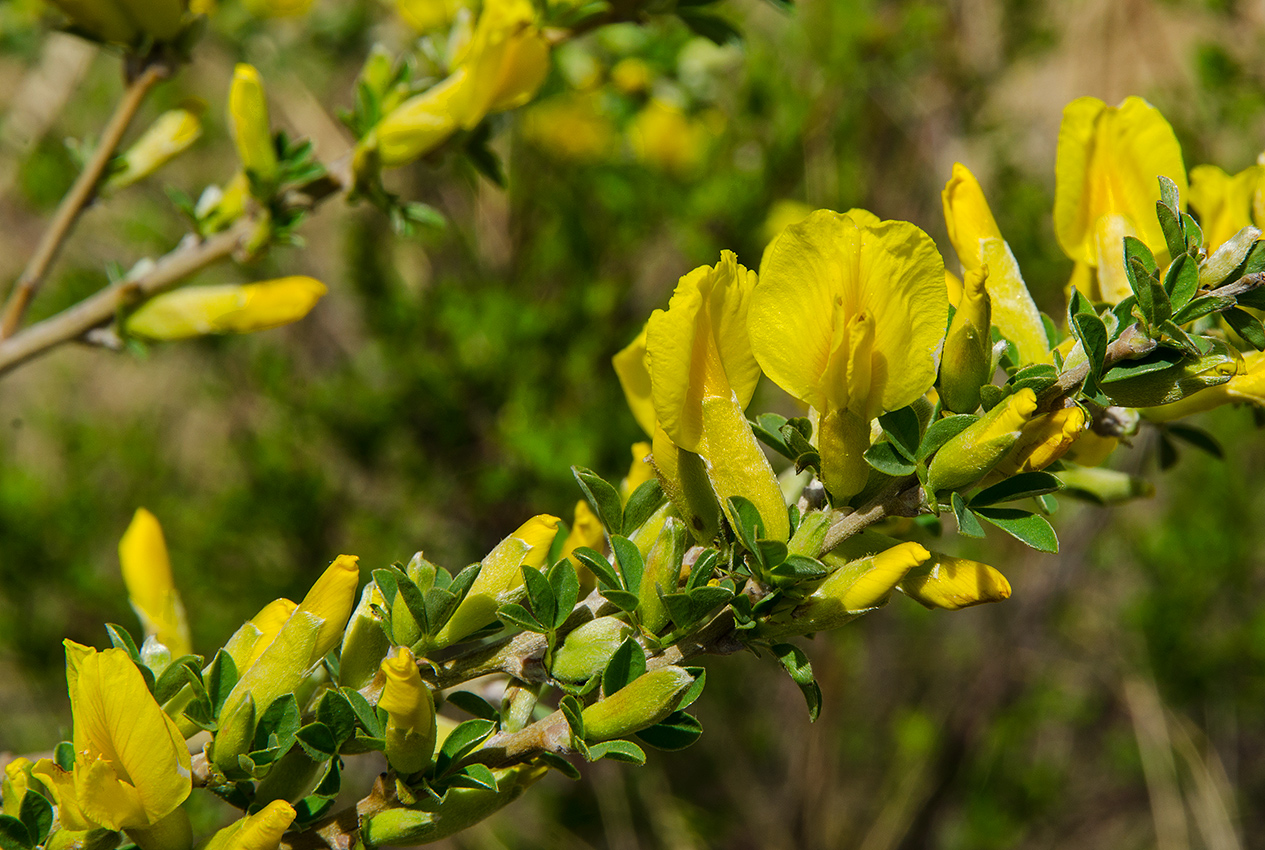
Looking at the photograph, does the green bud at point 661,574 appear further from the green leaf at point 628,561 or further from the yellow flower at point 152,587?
the yellow flower at point 152,587

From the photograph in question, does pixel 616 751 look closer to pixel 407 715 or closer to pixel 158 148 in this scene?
pixel 407 715

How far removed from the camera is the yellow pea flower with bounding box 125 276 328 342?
862mm

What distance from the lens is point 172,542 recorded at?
2141 millimetres

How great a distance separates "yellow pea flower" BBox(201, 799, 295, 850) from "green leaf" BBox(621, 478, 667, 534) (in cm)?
23

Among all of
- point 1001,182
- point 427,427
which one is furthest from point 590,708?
point 1001,182

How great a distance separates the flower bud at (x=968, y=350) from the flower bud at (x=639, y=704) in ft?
0.69

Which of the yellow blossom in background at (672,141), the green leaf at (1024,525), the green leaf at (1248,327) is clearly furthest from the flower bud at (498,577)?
the yellow blossom in background at (672,141)

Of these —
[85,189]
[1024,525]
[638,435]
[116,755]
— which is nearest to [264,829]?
[116,755]

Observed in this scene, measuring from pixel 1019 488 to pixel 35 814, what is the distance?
1.85 feet

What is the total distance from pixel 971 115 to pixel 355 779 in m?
2.33

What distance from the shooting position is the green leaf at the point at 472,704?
0.57 metres

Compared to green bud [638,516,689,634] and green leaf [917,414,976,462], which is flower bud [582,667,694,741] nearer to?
green bud [638,516,689,634]

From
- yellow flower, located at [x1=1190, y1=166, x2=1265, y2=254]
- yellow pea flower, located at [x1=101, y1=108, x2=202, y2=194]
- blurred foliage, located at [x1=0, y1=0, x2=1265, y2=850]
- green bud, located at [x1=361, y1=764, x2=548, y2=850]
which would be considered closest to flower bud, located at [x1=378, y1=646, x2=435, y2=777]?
green bud, located at [x1=361, y1=764, x2=548, y2=850]

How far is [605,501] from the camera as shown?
547 millimetres
